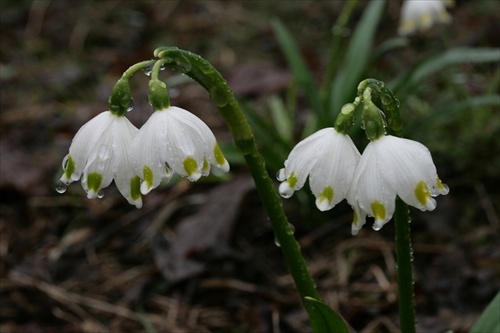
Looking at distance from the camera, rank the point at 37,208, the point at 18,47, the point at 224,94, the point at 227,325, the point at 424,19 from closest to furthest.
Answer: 1. the point at 224,94
2. the point at 227,325
3. the point at 424,19
4. the point at 37,208
5. the point at 18,47

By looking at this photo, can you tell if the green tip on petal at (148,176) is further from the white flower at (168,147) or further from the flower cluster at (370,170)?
the flower cluster at (370,170)

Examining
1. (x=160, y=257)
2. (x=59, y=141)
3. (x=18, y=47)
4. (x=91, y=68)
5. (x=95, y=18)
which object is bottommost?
(x=160, y=257)

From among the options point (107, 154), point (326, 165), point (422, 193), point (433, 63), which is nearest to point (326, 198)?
point (326, 165)

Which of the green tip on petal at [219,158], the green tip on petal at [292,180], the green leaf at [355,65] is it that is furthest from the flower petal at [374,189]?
the green leaf at [355,65]

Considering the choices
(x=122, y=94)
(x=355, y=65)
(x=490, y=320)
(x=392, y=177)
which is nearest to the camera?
(x=392, y=177)

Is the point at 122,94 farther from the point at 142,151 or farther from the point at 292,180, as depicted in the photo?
the point at 292,180

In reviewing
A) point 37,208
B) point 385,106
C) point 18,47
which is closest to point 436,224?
point 385,106

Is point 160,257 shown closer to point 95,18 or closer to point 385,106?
point 385,106
